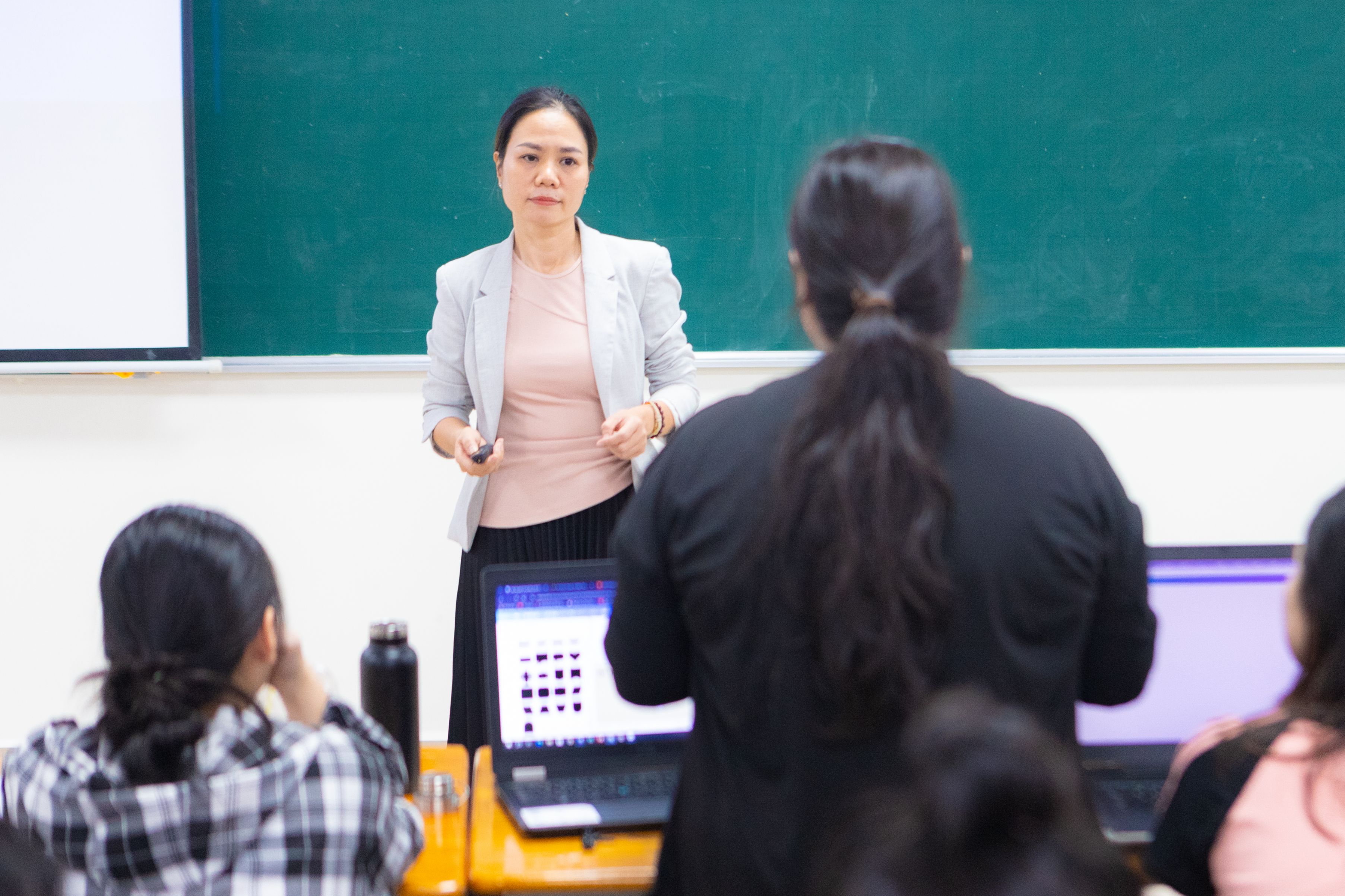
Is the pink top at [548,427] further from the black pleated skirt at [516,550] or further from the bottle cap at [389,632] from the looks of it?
the bottle cap at [389,632]

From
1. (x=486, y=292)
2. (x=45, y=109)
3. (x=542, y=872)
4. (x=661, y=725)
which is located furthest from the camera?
(x=45, y=109)

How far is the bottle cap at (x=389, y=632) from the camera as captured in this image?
1.42 metres

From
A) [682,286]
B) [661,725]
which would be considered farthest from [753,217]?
[661,725]

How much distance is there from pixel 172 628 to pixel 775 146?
2.24 metres

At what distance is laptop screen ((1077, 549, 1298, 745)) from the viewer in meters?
1.48

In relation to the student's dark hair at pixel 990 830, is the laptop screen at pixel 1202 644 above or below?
below

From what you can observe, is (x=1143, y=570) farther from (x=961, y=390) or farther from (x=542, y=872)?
(x=542, y=872)

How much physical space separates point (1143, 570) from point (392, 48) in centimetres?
247

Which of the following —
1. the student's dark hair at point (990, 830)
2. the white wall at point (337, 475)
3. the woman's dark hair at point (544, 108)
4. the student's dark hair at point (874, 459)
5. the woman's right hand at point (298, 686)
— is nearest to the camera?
the student's dark hair at point (990, 830)

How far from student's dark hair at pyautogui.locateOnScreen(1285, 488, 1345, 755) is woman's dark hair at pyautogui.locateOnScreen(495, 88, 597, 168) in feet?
5.41

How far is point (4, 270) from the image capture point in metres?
2.86

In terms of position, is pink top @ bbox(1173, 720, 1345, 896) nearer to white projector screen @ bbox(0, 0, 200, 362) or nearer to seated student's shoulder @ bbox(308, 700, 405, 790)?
seated student's shoulder @ bbox(308, 700, 405, 790)

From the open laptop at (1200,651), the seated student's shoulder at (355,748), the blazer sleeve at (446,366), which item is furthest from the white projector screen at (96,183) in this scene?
the open laptop at (1200,651)

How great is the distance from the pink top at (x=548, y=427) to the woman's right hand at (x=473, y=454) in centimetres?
13
